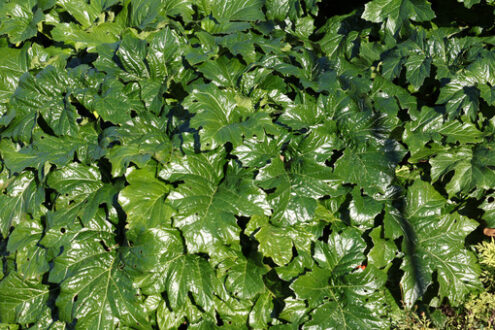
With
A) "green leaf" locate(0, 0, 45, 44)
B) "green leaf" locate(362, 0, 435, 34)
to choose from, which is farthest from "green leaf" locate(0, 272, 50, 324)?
"green leaf" locate(362, 0, 435, 34)

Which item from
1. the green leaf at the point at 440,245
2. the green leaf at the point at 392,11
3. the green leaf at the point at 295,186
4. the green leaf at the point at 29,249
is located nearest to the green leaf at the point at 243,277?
the green leaf at the point at 295,186

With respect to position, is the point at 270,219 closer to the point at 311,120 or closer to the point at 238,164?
the point at 238,164

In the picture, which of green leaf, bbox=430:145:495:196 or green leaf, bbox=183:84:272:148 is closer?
green leaf, bbox=183:84:272:148

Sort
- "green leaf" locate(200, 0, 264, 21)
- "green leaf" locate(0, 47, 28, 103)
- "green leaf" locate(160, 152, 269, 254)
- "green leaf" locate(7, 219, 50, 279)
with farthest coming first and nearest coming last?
1. "green leaf" locate(0, 47, 28, 103)
2. "green leaf" locate(200, 0, 264, 21)
3. "green leaf" locate(7, 219, 50, 279)
4. "green leaf" locate(160, 152, 269, 254)

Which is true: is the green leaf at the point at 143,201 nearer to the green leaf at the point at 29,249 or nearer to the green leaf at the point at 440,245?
the green leaf at the point at 29,249

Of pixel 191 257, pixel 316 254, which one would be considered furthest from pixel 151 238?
pixel 316 254

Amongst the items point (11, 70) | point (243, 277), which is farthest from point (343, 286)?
point (11, 70)

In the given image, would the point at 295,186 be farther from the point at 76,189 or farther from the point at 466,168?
the point at 76,189

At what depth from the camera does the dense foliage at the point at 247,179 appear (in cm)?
226

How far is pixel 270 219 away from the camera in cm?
224

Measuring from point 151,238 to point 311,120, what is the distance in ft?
3.24

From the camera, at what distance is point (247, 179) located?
2.28 m

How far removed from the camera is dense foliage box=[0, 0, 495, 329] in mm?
2262

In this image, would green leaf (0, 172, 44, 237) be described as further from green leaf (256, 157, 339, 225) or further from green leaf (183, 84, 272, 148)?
green leaf (256, 157, 339, 225)
